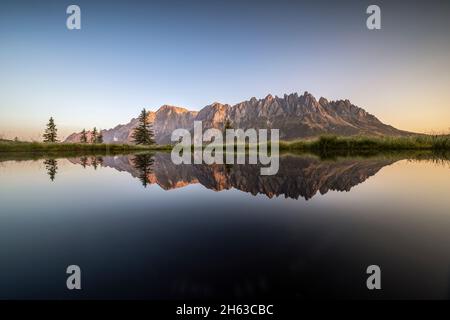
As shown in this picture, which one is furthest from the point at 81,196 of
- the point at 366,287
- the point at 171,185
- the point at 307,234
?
the point at 366,287

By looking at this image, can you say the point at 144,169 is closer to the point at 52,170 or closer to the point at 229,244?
the point at 52,170

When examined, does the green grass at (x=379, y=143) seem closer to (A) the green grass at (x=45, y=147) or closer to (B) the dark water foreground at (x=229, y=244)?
(B) the dark water foreground at (x=229, y=244)

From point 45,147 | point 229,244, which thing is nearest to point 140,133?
point 45,147

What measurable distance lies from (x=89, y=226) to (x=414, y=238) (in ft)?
20.5

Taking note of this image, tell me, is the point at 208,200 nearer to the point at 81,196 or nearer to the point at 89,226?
the point at 89,226

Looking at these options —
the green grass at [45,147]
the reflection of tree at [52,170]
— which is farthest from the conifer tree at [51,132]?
the reflection of tree at [52,170]

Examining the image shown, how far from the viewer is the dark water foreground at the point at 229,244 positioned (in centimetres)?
312

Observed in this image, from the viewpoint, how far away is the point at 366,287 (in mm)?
3113

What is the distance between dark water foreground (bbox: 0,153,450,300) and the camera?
312 centimetres

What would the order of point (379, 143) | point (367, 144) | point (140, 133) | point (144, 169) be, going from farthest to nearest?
point (140, 133) → point (367, 144) → point (379, 143) → point (144, 169)

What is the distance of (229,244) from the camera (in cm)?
438

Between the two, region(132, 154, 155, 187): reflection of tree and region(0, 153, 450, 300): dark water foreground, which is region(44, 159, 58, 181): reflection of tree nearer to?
region(132, 154, 155, 187): reflection of tree

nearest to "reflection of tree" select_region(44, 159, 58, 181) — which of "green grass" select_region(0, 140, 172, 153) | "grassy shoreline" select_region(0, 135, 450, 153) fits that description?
"green grass" select_region(0, 140, 172, 153)

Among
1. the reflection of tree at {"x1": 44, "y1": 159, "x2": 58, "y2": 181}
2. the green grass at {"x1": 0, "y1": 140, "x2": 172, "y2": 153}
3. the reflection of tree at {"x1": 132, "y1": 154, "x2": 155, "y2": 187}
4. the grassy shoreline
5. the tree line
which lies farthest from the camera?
the tree line
